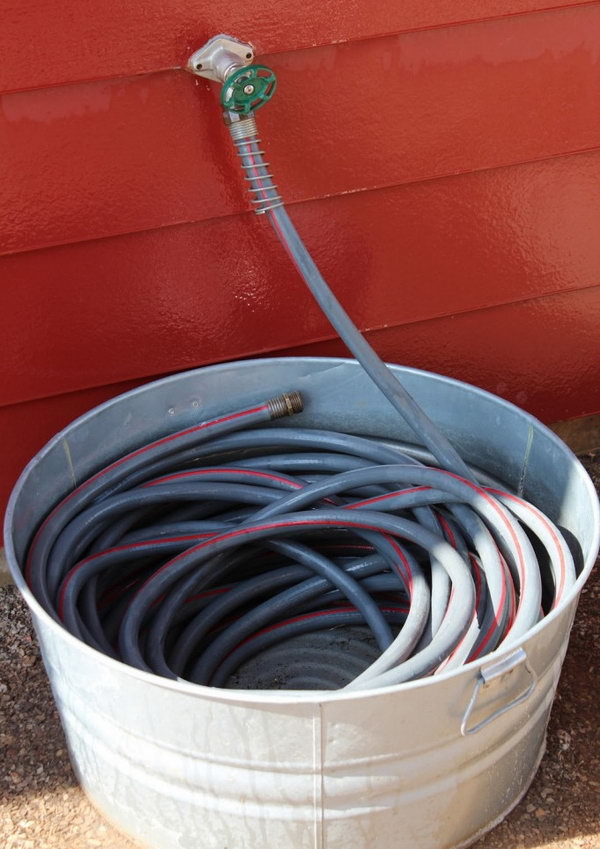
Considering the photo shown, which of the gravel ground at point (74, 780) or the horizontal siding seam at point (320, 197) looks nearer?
the gravel ground at point (74, 780)

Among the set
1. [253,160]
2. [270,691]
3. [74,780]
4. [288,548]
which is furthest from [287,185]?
[74,780]

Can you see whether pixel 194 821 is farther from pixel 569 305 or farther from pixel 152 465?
pixel 569 305

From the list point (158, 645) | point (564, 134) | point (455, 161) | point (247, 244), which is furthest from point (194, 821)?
point (564, 134)

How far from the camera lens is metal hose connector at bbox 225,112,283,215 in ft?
5.41

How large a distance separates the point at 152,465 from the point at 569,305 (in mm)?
1067

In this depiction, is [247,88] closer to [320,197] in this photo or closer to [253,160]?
[253,160]

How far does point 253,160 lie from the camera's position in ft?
5.44

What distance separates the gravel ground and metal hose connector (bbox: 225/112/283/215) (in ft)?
3.50

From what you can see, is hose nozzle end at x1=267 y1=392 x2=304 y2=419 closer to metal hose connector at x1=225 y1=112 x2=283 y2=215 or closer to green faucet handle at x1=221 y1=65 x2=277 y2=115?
metal hose connector at x1=225 y1=112 x2=283 y2=215

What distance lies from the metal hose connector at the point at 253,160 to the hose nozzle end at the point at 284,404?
40 cm

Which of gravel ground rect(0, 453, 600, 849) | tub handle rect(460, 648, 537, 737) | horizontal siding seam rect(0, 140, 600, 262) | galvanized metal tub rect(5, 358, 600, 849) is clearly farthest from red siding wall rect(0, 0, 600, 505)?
tub handle rect(460, 648, 537, 737)

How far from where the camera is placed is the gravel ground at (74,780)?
1638 millimetres

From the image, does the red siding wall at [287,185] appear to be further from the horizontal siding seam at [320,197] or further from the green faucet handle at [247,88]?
the green faucet handle at [247,88]

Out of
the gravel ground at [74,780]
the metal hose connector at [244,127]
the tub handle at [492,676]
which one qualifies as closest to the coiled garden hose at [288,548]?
the metal hose connector at [244,127]
